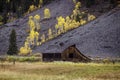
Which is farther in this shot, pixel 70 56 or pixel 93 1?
pixel 93 1

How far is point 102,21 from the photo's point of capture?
140000 millimetres

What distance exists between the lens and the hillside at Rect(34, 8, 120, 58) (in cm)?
11381

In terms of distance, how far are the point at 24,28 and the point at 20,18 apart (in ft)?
53.2

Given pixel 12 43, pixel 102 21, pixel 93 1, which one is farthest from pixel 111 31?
pixel 93 1

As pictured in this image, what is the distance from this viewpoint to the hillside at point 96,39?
11381 cm

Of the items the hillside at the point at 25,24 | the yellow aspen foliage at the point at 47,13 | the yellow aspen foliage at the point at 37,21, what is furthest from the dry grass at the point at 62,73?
the yellow aspen foliage at the point at 47,13

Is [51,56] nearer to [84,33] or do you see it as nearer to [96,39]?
[96,39]

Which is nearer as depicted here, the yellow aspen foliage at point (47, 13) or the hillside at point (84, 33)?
the hillside at point (84, 33)

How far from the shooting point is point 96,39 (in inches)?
4909

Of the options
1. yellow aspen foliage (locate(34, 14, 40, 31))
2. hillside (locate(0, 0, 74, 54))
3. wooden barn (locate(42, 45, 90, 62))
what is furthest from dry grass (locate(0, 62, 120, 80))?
yellow aspen foliage (locate(34, 14, 40, 31))

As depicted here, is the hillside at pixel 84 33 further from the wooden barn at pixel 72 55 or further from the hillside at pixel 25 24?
the wooden barn at pixel 72 55

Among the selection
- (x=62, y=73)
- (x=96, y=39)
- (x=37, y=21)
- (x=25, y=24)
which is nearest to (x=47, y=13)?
(x=37, y=21)

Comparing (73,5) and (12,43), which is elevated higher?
(73,5)

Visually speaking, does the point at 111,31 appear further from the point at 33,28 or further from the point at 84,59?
the point at 33,28
